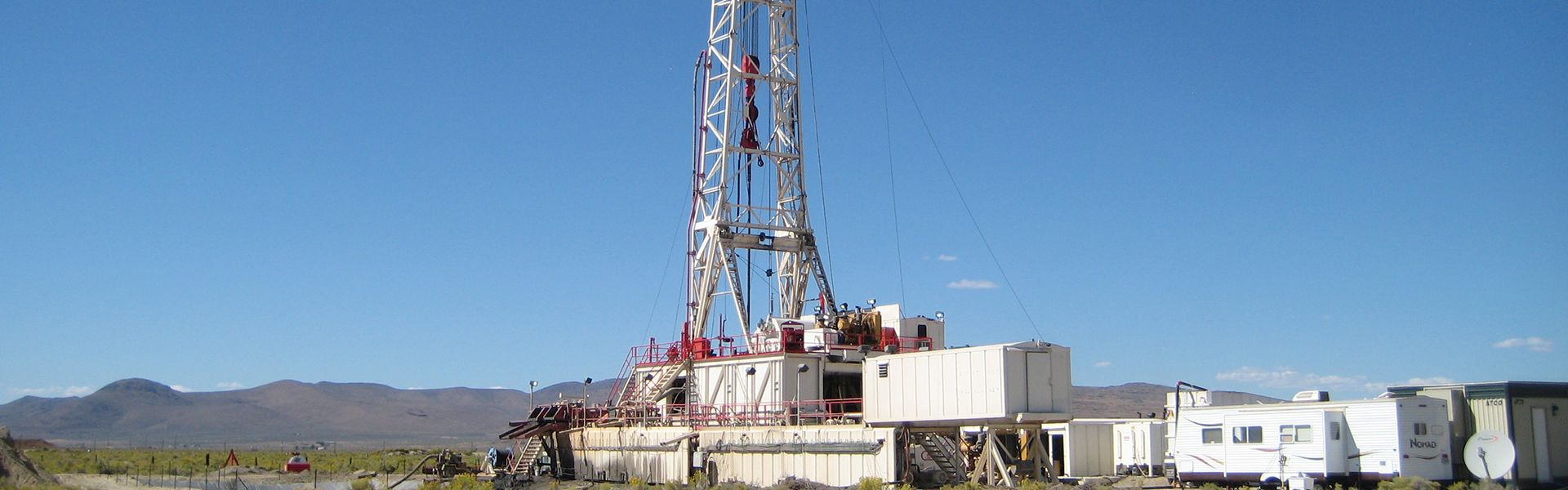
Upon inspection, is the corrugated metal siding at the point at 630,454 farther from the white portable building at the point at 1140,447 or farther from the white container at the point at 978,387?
the white portable building at the point at 1140,447

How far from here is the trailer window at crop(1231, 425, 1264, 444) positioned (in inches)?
920

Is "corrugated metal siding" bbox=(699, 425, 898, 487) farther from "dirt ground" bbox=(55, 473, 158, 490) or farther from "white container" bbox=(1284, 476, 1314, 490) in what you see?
"dirt ground" bbox=(55, 473, 158, 490)

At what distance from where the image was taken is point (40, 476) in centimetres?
2728

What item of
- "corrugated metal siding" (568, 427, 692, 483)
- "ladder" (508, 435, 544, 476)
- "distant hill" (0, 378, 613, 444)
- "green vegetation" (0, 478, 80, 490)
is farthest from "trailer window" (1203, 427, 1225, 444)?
"distant hill" (0, 378, 613, 444)

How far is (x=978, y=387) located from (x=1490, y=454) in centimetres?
864

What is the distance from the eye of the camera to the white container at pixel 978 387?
2327cm

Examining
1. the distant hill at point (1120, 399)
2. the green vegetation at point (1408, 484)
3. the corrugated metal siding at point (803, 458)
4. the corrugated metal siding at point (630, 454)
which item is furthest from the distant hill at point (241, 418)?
the green vegetation at point (1408, 484)

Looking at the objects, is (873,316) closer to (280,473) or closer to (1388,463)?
(1388,463)

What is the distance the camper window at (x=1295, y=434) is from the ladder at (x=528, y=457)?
1939cm

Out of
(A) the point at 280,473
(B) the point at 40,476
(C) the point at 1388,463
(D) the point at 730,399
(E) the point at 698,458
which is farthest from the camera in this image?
(A) the point at 280,473

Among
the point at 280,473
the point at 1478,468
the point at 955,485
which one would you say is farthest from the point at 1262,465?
the point at 280,473

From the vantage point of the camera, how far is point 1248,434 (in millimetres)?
23578

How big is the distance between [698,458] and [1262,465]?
12.2m

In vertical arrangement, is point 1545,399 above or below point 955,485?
above
